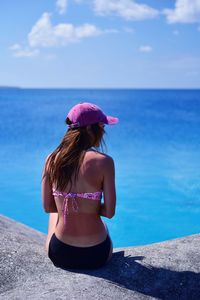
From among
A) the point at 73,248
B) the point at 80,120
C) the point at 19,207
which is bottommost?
the point at 19,207

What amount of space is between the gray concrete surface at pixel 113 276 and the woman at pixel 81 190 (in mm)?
136

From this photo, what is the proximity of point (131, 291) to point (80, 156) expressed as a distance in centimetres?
99

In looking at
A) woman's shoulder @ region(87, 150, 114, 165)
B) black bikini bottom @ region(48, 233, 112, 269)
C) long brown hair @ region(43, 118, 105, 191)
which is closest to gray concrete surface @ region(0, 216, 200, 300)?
black bikini bottom @ region(48, 233, 112, 269)

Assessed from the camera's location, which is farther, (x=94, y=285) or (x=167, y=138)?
(x=167, y=138)

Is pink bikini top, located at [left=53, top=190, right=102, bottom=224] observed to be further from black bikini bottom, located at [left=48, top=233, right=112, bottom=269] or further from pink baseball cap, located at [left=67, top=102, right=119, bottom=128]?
pink baseball cap, located at [left=67, top=102, right=119, bottom=128]

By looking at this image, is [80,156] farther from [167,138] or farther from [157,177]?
[167,138]

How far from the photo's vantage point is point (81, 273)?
3.19 metres

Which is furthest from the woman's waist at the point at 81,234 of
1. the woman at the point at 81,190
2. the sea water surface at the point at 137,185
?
the sea water surface at the point at 137,185

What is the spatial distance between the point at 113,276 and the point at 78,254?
0.98ft

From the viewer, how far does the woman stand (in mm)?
3023

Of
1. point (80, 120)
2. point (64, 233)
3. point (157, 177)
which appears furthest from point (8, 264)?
point (157, 177)

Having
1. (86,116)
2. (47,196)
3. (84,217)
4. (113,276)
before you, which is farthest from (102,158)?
(113,276)

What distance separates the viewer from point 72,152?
303cm

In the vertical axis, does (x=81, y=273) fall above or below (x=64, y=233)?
below
